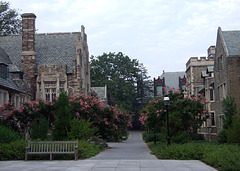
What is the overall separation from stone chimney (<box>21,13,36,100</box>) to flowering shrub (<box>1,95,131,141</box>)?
627 cm

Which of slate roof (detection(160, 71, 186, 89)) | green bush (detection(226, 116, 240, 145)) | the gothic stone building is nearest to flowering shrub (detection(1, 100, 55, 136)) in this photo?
the gothic stone building

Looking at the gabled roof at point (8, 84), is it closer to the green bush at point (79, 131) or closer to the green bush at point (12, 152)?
the green bush at point (79, 131)

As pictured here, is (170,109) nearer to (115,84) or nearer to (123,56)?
(115,84)

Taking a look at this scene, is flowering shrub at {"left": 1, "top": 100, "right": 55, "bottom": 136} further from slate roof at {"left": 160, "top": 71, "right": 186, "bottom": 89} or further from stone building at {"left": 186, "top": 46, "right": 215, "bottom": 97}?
slate roof at {"left": 160, "top": 71, "right": 186, "bottom": 89}

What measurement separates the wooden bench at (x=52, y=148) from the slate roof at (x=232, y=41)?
16735 millimetres

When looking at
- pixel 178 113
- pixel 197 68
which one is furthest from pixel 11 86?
pixel 197 68

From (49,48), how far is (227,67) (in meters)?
18.1

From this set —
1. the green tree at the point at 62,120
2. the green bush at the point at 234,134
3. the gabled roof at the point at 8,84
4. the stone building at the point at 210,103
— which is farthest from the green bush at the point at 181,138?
the stone building at the point at 210,103

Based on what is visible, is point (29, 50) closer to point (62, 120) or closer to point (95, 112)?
point (95, 112)

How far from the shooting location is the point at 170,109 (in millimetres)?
24766

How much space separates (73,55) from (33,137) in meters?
13.5

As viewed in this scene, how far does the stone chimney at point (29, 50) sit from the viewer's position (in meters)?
31.6

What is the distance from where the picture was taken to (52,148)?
639 inches

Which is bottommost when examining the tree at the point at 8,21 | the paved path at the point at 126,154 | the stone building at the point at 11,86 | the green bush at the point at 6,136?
the paved path at the point at 126,154
